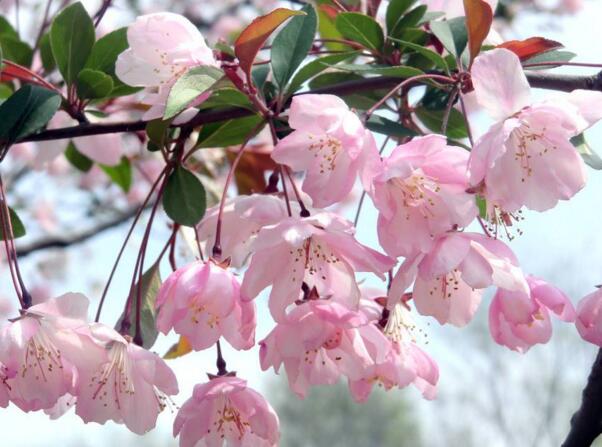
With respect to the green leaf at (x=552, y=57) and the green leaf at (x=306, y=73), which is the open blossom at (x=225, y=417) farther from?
the green leaf at (x=552, y=57)

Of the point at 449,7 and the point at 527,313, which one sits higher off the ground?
the point at 449,7

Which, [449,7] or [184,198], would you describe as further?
[449,7]

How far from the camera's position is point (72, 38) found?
1.17 meters

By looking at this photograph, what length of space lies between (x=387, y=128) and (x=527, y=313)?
0.25 m

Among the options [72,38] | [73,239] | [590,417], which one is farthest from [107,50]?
[73,239]

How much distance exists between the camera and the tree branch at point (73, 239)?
2.56 metres

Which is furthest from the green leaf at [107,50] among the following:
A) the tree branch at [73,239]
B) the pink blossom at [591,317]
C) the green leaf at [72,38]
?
the tree branch at [73,239]

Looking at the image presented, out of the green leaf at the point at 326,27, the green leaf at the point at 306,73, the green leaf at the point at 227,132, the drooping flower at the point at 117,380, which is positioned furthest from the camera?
the green leaf at the point at 326,27

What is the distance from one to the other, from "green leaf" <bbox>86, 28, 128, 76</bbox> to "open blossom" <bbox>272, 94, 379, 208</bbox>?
0.39 meters

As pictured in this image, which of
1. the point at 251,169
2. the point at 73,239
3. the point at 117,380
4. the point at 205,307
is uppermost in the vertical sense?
the point at 205,307

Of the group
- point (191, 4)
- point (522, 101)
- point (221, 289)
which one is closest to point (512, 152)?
point (522, 101)

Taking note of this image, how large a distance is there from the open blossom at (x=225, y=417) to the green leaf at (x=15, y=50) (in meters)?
0.58

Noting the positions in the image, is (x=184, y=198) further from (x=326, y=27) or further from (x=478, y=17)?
(x=326, y=27)

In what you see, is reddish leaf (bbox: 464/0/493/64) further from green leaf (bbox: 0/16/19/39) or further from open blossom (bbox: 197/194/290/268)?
green leaf (bbox: 0/16/19/39)
